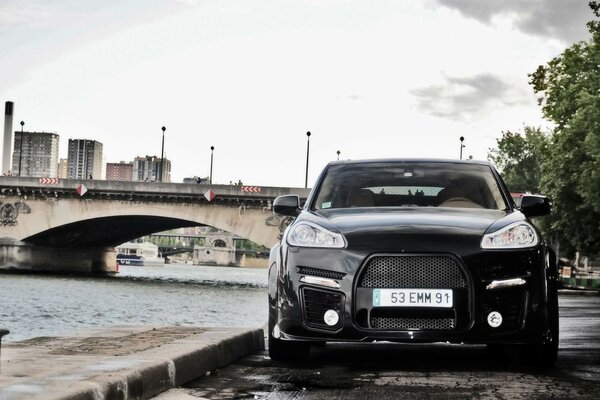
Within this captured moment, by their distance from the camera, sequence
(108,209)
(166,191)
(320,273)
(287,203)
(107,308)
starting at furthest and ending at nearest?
(108,209)
(166,191)
(107,308)
(287,203)
(320,273)

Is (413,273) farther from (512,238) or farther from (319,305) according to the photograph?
(512,238)

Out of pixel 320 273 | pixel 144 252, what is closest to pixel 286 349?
pixel 320 273

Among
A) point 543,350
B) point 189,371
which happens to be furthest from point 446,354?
point 189,371

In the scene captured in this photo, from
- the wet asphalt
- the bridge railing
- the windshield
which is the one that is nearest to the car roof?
the windshield

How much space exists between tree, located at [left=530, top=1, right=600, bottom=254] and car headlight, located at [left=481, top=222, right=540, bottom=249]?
2953 cm

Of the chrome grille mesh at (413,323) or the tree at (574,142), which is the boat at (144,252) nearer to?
the tree at (574,142)

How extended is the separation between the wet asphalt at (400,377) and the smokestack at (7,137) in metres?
78.2

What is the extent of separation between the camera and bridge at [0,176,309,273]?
203 feet

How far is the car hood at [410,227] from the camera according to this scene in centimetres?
732

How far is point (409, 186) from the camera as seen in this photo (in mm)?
8828

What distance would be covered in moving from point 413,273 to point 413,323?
0.34m

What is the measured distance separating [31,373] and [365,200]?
3.79 m

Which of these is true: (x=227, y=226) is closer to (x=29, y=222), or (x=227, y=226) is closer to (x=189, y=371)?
(x=29, y=222)

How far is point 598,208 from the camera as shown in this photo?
125ft
